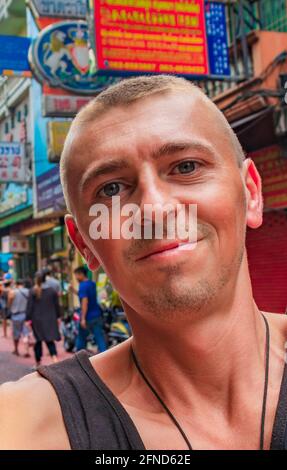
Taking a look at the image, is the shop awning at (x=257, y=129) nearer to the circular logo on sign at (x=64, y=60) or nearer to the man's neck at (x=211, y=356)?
the circular logo on sign at (x=64, y=60)

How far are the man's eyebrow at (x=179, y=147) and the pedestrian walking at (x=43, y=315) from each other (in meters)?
7.30

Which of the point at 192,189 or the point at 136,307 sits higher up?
the point at 192,189

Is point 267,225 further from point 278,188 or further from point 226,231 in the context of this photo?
point 226,231

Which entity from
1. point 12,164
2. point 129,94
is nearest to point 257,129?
point 129,94

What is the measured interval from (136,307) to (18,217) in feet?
66.7

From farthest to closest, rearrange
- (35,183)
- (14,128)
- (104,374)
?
(14,128), (35,183), (104,374)

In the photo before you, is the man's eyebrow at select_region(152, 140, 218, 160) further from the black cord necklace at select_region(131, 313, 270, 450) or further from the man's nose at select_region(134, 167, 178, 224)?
the black cord necklace at select_region(131, 313, 270, 450)

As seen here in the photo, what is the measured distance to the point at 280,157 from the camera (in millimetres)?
7277

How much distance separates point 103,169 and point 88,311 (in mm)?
6966

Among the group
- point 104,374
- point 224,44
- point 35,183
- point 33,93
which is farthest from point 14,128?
point 104,374

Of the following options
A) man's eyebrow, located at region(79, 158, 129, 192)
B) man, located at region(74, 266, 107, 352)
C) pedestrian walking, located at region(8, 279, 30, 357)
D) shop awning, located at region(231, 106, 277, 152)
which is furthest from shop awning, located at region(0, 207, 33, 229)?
man's eyebrow, located at region(79, 158, 129, 192)

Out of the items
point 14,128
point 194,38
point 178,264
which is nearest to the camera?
point 178,264

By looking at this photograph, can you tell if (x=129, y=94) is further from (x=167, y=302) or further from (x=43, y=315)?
(x=43, y=315)

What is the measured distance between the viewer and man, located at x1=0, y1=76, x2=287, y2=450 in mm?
1211
